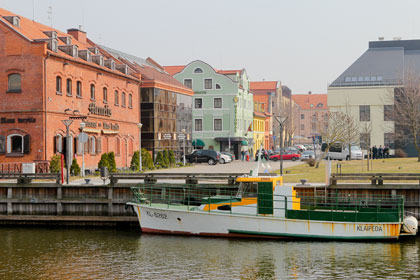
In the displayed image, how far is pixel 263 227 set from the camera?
84.1ft

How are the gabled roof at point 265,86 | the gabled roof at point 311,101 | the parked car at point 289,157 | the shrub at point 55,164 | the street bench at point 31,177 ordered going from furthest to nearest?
the gabled roof at point 311,101 < the gabled roof at point 265,86 < the parked car at point 289,157 < the shrub at point 55,164 < the street bench at point 31,177

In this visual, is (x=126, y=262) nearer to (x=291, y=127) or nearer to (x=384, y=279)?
(x=384, y=279)

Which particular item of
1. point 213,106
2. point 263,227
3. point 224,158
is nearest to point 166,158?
point 224,158

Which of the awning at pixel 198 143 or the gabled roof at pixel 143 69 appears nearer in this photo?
the gabled roof at pixel 143 69

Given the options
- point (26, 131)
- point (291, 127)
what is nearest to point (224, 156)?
point (26, 131)

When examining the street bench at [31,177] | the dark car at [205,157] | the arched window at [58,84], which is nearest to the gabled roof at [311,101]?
the dark car at [205,157]

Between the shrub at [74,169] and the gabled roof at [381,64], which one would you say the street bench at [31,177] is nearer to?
the shrub at [74,169]

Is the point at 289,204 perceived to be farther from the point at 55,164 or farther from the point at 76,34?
the point at 76,34

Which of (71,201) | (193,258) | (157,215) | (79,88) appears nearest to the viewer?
(193,258)

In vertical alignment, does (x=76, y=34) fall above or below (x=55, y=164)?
above

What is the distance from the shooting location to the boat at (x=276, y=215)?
998 inches

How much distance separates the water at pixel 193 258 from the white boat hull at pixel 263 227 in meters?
0.41

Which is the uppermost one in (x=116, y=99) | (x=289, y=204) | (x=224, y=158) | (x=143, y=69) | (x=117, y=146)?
(x=143, y=69)

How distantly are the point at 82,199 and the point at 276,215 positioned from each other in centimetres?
965
